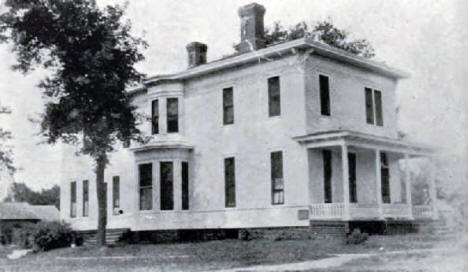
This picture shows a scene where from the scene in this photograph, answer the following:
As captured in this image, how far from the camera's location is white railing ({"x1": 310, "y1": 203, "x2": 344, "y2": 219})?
20.9 meters

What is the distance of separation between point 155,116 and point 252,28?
19.2 feet

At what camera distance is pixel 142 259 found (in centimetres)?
1819

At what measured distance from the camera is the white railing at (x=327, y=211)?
20.9 meters

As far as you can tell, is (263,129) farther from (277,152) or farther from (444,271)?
(444,271)

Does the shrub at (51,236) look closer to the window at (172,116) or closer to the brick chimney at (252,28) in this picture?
the window at (172,116)

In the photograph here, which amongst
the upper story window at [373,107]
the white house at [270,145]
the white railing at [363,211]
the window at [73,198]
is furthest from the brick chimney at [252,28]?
the window at [73,198]

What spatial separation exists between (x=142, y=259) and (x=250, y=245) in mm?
3797

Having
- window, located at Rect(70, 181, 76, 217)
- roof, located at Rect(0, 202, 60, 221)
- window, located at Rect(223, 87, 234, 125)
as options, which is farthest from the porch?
roof, located at Rect(0, 202, 60, 221)

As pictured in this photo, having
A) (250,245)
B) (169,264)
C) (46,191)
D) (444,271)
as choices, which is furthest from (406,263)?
(46,191)

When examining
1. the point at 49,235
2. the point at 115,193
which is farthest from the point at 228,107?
the point at 49,235

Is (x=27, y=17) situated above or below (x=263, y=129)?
above

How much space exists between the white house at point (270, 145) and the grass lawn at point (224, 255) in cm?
224

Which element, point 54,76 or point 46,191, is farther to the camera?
point 46,191

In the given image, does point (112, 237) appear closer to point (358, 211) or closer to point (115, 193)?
point (115, 193)
